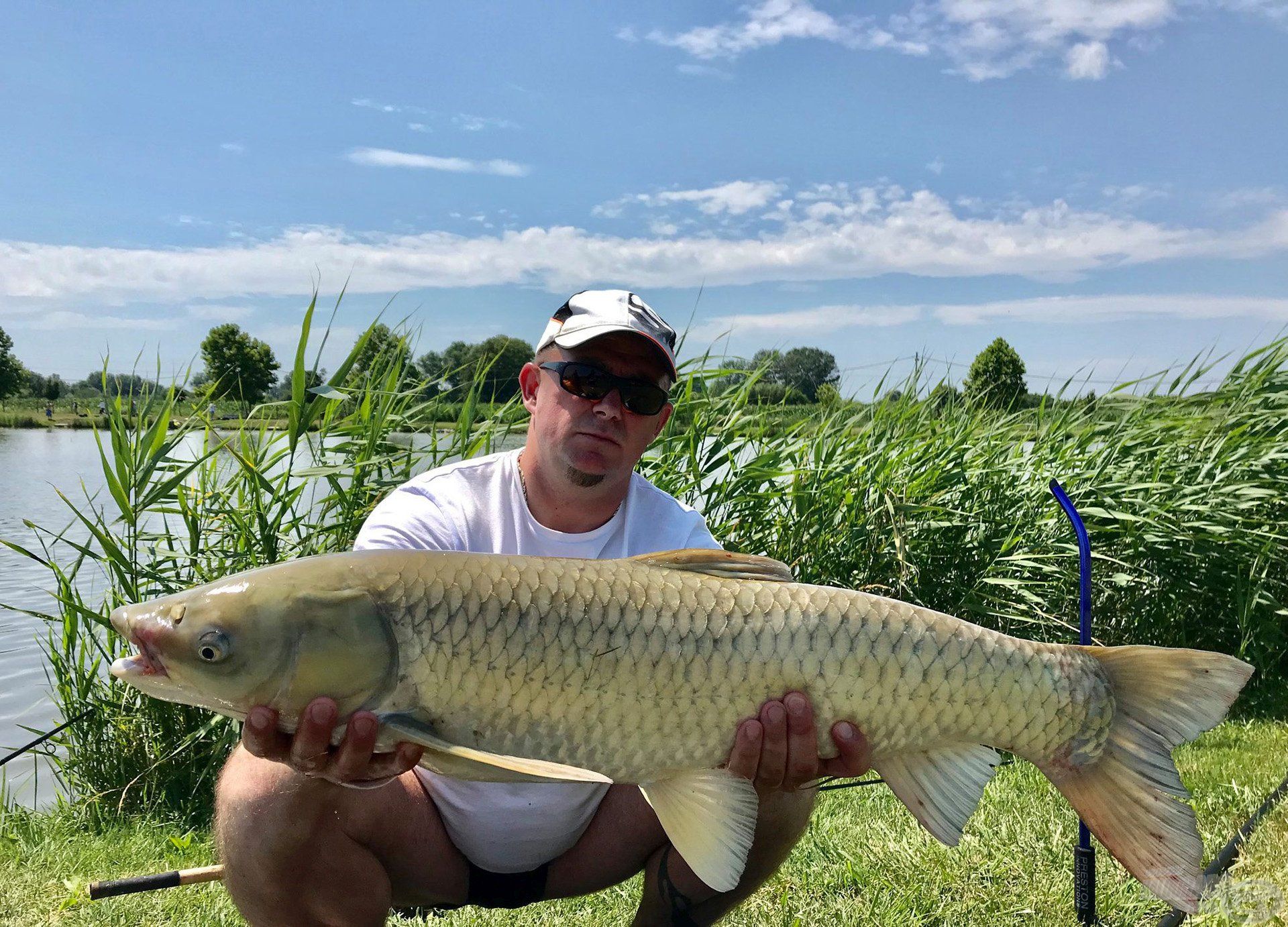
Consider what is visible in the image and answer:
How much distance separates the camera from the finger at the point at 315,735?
153 centimetres

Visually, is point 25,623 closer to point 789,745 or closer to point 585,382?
point 585,382

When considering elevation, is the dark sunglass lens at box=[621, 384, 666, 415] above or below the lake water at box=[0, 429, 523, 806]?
above

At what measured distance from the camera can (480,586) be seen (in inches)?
63.7

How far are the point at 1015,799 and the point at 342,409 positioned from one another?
267cm

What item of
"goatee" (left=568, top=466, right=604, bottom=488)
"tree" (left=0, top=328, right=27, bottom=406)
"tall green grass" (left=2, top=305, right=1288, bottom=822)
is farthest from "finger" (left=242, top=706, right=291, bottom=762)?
"tree" (left=0, top=328, right=27, bottom=406)

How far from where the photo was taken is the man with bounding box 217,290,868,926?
190cm

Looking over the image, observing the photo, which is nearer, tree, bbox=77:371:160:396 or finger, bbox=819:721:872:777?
finger, bbox=819:721:872:777

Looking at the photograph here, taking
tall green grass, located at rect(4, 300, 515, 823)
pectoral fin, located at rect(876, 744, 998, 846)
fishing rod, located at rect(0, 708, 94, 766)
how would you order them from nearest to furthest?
pectoral fin, located at rect(876, 744, 998, 846) → fishing rod, located at rect(0, 708, 94, 766) → tall green grass, located at rect(4, 300, 515, 823)

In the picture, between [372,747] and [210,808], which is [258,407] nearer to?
[210,808]

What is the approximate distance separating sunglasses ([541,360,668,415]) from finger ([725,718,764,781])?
Answer: 0.85 meters

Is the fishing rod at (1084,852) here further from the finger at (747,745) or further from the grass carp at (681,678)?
the finger at (747,745)

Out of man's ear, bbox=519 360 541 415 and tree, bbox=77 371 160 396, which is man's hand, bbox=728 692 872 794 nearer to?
man's ear, bbox=519 360 541 415

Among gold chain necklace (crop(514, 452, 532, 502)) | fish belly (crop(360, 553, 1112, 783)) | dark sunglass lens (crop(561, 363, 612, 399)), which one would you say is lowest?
fish belly (crop(360, 553, 1112, 783))

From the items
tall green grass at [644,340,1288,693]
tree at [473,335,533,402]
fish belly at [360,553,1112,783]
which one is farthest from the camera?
tall green grass at [644,340,1288,693]
